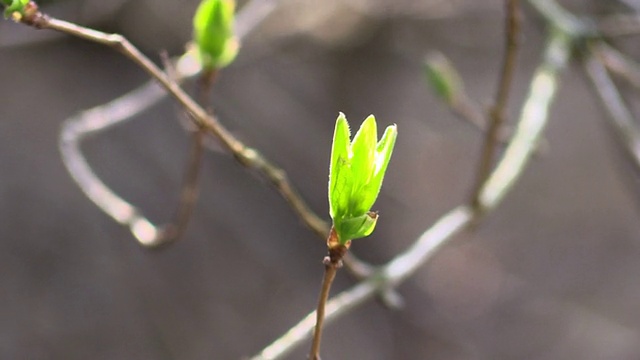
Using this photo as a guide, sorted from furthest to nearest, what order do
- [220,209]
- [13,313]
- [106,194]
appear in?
1. [220,209]
2. [13,313]
3. [106,194]

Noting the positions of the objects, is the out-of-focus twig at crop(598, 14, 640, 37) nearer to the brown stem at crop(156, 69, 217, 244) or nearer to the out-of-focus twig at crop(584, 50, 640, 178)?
the out-of-focus twig at crop(584, 50, 640, 178)

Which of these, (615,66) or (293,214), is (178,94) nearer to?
(615,66)

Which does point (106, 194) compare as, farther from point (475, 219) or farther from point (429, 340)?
point (429, 340)

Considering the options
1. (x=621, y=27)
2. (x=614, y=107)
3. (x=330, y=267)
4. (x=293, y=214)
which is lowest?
(x=330, y=267)

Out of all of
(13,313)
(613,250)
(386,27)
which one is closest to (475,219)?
(13,313)

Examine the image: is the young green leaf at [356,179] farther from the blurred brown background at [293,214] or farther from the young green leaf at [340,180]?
the blurred brown background at [293,214]

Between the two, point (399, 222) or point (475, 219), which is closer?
point (475, 219)

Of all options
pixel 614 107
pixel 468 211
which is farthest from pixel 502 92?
pixel 614 107

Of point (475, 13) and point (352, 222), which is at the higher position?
point (475, 13)

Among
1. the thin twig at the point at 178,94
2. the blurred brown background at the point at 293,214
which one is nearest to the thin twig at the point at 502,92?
the thin twig at the point at 178,94
